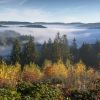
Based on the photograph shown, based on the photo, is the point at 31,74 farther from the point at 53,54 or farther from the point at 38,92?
the point at 38,92

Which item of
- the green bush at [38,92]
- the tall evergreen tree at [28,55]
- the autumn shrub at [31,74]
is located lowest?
the autumn shrub at [31,74]

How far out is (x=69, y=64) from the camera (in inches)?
5251

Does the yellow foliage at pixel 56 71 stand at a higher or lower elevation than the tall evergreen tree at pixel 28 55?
lower

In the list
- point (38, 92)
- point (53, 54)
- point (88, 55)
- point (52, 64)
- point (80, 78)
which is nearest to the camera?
point (38, 92)

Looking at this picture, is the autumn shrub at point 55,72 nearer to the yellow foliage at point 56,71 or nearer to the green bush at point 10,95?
the yellow foliage at point 56,71

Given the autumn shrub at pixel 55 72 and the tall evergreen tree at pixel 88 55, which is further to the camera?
the tall evergreen tree at pixel 88 55

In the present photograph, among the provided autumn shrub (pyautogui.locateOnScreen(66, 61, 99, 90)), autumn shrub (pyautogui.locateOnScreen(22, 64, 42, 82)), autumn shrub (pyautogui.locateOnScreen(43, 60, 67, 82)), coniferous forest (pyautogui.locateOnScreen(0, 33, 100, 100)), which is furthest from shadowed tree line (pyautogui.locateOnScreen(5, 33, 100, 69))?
autumn shrub (pyautogui.locateOnScreen(66, 61, 99, 90))

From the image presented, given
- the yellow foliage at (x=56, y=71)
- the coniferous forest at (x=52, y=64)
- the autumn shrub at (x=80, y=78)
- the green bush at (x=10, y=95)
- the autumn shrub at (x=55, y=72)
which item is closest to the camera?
the green bush at (x=10, y=95)

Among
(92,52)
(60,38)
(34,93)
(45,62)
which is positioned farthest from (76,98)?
(60,38)

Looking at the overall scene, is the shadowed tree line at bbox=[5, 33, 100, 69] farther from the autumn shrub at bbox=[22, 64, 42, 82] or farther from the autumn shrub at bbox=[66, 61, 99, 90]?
the autumn shrub at bbox=[66, 61, 99, 90]

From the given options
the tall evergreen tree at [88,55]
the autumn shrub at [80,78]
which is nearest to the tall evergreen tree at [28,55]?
the autumn shrub at [80,78]

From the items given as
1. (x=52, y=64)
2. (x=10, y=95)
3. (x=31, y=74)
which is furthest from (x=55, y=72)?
(x=10, y=95)

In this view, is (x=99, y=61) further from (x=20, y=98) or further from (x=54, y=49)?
(x=20, y=98)

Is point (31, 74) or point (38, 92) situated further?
point (31, 74)
